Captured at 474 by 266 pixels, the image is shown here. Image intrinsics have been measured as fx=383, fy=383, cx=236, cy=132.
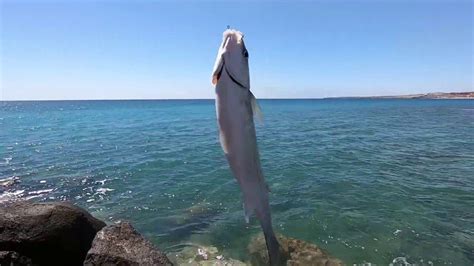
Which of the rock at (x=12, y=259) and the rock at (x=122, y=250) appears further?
the rock at (x=12, y=259)

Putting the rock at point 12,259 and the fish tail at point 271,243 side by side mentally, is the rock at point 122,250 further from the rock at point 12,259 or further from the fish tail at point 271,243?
the fish tail at point 271,243

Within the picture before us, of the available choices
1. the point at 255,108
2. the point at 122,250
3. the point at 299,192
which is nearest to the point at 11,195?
the point at 299,192

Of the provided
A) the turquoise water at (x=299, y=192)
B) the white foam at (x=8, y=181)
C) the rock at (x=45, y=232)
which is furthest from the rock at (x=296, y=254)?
the white foam at (x=8, y=181)

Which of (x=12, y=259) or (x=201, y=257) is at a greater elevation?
(x=12, y=259)

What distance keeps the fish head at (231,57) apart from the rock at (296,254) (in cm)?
654

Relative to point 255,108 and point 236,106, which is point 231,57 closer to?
point 236,106

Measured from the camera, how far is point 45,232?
7398 millimetres

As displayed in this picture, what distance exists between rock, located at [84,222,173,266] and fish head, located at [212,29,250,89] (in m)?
4.16

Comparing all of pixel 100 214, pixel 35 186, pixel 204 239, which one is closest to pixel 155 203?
pixel 100 214

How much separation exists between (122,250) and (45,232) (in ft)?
5.88

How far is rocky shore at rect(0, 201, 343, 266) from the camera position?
670 cm

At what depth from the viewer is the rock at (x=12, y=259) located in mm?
6758

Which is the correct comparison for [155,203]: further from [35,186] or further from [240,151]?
[240,151]

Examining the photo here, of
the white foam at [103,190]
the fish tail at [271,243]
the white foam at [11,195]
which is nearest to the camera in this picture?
the fish tail at [271,243]
